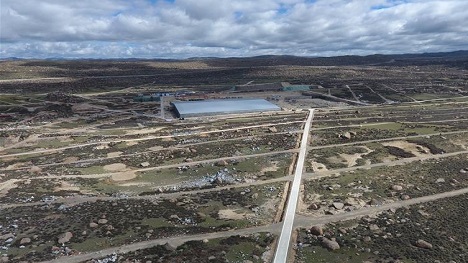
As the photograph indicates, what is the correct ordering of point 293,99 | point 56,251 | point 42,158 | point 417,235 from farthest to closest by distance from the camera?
1. point 293,99
2. point 42,158
3. point 417,235
4. point 56,251

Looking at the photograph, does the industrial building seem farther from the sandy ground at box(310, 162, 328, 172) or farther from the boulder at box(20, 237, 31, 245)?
the boulder at box(20, 237, 31, 245)

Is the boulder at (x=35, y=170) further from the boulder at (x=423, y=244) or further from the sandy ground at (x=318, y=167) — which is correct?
the boulder at (x=423, y=244)

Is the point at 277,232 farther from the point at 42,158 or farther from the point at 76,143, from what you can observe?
the point at 76,143

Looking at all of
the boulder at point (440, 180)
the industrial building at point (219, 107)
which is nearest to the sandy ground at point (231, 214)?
the boulder at point (440, 180)

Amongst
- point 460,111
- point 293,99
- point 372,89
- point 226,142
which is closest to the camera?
point 226,142

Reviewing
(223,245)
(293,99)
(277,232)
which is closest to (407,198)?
(277,232)

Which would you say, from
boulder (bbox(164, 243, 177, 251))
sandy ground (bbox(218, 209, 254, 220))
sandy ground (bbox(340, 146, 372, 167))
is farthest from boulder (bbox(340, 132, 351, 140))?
boulder (bbox(164, 243, 177, 251))
